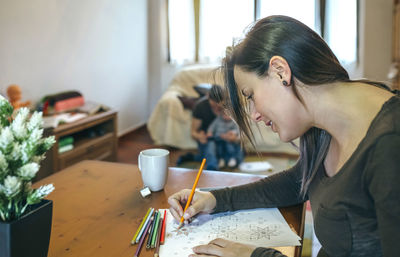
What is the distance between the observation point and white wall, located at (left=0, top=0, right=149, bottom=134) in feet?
8.59

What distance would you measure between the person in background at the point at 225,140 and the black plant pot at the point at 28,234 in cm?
237

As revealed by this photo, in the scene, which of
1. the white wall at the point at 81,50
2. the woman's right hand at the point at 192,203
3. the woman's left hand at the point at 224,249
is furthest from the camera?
the white wall at the point at 81,50

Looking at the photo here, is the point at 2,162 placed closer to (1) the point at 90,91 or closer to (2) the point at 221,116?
(2) the point at 221,116

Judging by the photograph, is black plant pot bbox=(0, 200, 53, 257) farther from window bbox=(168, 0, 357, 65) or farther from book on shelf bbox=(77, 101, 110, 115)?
window bbox=(168, 0, 357, 65)

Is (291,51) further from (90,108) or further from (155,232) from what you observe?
(90,108)

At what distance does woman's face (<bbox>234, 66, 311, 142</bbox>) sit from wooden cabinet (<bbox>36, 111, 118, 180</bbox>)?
1.77 m

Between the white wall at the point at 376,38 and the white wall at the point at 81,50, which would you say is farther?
the white wall at the point at 376,38

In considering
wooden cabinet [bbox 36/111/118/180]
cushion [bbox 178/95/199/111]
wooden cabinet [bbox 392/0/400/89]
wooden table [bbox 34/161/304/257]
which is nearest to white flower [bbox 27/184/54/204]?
wooden table [bbox 34/161/304/257]

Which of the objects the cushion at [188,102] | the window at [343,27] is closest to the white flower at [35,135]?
the cushion at [188,102]

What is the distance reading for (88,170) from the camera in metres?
1.15

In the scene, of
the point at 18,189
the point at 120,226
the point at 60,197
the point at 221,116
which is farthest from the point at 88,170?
the point at 221,116

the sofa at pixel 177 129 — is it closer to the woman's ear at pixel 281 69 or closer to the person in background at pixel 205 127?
the person in background at pixel 205 127

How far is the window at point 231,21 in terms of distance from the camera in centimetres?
445

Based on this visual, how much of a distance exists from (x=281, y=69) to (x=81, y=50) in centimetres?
301
